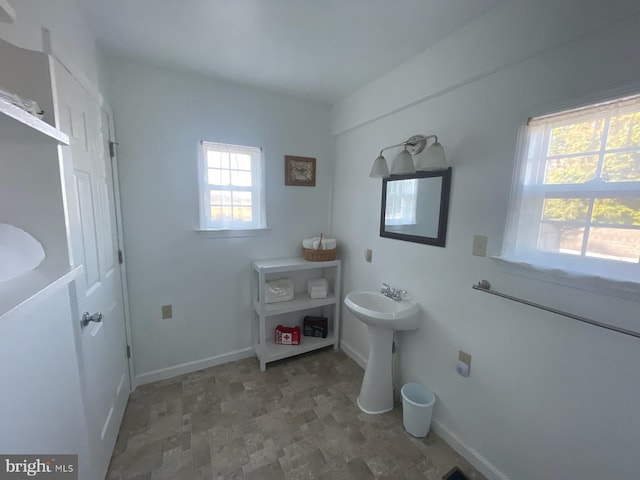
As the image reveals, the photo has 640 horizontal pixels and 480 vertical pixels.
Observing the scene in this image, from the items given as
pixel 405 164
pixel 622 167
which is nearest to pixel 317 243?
pixel 405 164

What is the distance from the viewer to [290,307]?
2.30 meters

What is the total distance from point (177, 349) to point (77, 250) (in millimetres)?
1364

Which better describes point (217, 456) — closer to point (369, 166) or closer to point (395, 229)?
point (395, 229)

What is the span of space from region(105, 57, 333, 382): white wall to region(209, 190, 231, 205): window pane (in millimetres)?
134

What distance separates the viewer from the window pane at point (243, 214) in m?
2.26

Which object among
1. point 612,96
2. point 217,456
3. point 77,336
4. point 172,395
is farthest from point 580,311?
point 172,395

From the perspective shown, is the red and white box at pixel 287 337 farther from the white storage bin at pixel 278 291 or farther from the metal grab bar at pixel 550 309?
the metal grab bar at pixel 550 309

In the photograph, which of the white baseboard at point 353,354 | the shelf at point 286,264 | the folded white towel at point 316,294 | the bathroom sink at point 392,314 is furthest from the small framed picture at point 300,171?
the white baseboard at point 353,354

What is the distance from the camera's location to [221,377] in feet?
7.02

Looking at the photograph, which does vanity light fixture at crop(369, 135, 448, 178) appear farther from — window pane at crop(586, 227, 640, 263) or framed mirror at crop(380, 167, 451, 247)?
window pane at crop(586, 227, 640, 263)

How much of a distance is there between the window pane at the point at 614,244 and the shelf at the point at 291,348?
2080 mm

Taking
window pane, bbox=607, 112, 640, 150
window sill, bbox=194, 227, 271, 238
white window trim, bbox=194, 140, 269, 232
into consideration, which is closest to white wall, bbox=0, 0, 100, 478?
white window trim, bbox=194, 140, 269, 232

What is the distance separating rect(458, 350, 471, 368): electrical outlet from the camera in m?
1.48

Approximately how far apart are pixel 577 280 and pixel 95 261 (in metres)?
2.32
